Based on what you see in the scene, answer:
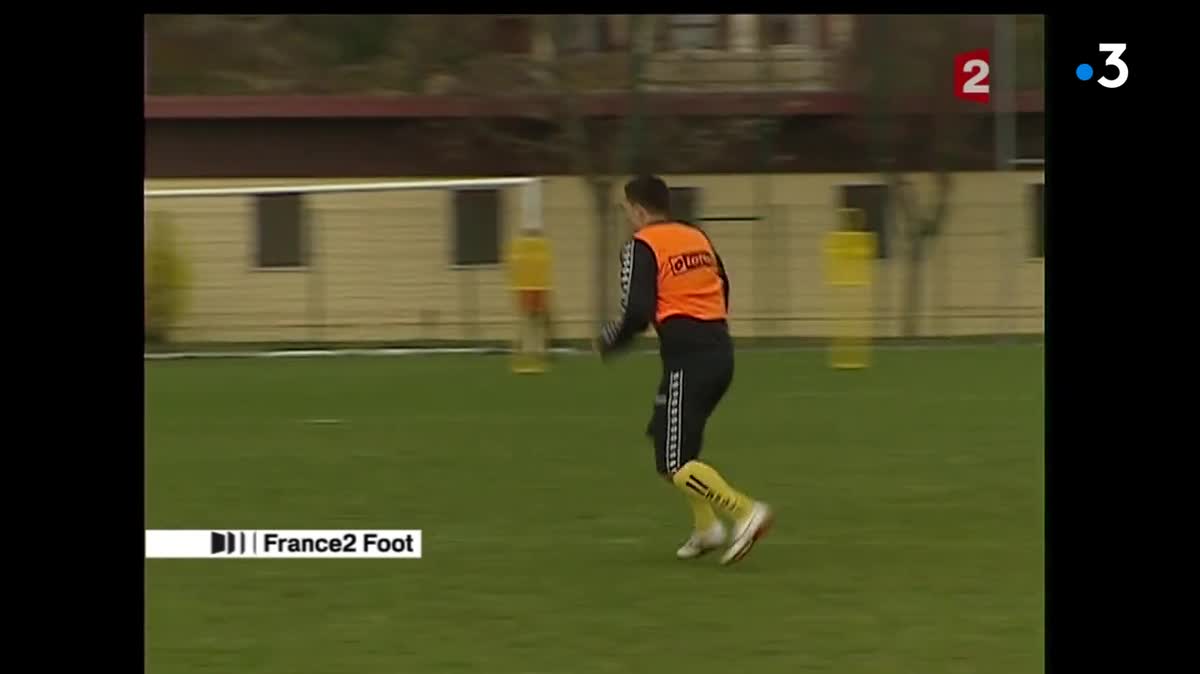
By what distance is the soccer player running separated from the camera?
7.98m

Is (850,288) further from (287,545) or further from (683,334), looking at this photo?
(287,545)

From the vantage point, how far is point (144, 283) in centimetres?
419

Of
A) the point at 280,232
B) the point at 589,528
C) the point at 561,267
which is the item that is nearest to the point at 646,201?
the point at 589,528

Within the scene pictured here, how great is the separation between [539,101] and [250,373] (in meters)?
9.10

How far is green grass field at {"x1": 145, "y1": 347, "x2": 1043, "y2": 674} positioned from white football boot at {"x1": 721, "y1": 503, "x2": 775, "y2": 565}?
0.08m

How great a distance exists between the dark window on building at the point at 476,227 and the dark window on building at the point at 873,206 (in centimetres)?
514

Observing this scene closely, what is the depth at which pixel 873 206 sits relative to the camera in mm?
29547

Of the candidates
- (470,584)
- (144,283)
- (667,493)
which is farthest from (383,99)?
(144,283)

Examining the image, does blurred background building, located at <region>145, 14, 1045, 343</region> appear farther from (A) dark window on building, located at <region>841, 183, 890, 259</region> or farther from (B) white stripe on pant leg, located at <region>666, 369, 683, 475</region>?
(B) white stripe on pant leg, located at <region>666, 369, 683, 475</region>

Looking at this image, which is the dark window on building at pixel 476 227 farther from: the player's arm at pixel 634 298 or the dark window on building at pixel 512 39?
the player's arm at pixel 634 298

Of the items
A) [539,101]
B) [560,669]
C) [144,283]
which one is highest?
[539,101]

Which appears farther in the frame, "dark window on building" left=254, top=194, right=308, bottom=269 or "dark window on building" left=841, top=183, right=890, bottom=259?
"dark window on building" left=841, top=183, right=890, bottom=259
